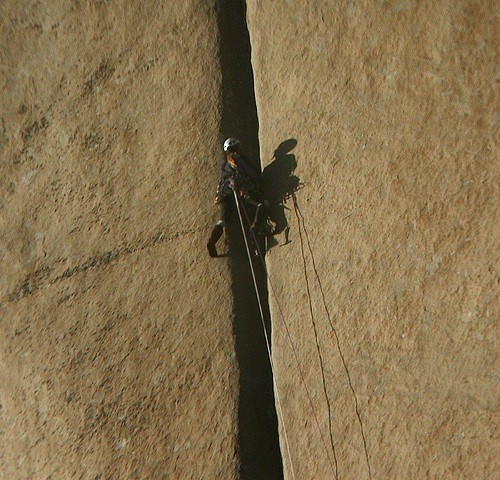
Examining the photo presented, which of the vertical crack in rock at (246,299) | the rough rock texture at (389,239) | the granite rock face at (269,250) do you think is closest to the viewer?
the rough rock texture at (389,239)

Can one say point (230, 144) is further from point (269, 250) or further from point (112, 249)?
point (112, 249)

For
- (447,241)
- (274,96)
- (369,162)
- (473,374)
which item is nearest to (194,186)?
(274,96)

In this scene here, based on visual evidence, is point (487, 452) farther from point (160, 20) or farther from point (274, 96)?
point (160, 20)

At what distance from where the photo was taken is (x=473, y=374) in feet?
11.4

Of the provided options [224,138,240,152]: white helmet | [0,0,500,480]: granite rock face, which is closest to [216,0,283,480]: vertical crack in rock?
[0,0,500,480]: granite rock face

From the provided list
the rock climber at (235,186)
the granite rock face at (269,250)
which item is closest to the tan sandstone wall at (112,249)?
the granite rock face at (269,250)

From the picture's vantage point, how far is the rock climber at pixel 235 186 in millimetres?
4117

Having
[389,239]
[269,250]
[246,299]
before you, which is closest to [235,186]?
[269,250]

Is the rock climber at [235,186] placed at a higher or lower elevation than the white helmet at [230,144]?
lower

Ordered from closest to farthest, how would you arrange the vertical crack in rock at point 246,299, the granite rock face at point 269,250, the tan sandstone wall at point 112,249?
the granite rock face at point 269,250 < the vertical crack in rock at point 246,299 < the tan sandstone wall at point 112,249

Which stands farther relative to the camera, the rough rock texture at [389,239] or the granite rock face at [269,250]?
the granite rock face at [269,250]

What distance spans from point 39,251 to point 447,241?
75.3 inches

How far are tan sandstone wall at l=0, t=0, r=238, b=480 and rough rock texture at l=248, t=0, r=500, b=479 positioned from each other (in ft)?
1.04

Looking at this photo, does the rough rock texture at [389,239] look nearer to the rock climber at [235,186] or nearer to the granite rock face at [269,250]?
the granite rock face at [269,250]
